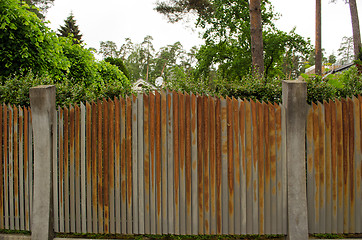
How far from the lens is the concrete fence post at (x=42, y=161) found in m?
3.71

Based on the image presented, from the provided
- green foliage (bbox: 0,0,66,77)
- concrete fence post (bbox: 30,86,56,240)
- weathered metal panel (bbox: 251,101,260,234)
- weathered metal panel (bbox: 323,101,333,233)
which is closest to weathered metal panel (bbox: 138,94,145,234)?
concrete fence post (bbox: 30,86,56,240)

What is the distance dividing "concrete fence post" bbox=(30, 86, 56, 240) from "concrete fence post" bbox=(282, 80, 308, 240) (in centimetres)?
310

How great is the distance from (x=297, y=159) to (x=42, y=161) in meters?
3.30

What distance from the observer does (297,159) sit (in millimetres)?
3547

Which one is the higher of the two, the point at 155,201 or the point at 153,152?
the point at 153,152

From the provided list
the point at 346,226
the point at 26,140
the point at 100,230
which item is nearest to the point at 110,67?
the point at 26,140

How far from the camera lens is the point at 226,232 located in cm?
367

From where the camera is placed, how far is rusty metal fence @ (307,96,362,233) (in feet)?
11.9

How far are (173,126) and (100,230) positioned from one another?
66.5 inches

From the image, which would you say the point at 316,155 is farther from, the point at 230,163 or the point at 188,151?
the point at 188,151

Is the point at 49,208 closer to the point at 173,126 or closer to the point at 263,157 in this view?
the point at 173,126

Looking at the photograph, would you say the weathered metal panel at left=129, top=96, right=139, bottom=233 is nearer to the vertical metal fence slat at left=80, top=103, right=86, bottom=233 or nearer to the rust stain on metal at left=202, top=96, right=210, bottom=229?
the vertical metal fence slat at left=80, top=103, right=86, bottom=233

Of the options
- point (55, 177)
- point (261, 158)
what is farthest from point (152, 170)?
point (261, 158)

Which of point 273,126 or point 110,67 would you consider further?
point 110,67
